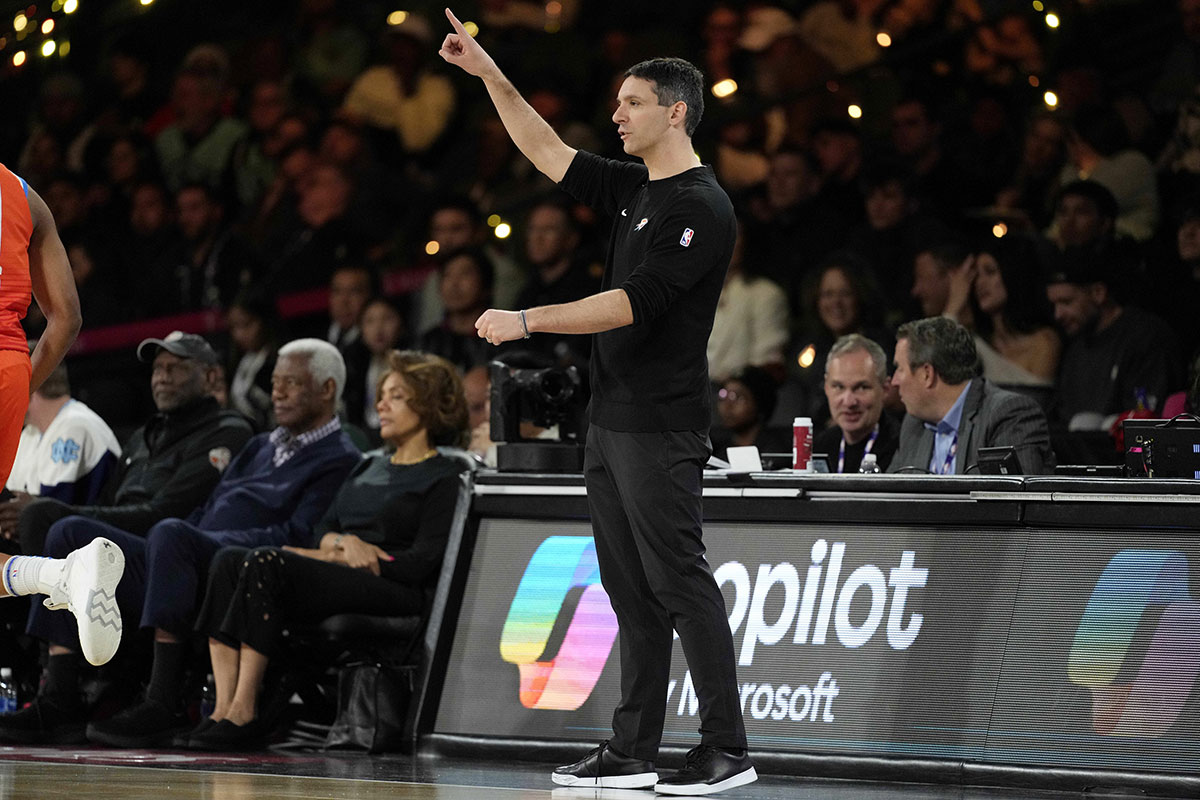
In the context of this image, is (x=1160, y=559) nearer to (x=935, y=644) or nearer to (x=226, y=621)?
(x=935, y=644)

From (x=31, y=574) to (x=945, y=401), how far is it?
9.87ft

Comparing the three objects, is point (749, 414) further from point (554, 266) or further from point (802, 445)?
point (802, 445)

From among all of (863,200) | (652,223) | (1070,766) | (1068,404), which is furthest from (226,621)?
(863,200)

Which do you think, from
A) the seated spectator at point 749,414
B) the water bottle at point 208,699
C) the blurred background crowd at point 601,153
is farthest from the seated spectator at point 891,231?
the water bottle at point 208,699

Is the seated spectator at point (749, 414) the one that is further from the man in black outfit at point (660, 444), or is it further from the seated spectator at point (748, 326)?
the man in black outfit at point (660, 444)

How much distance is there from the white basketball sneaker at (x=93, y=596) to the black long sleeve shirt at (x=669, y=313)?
4.36ft

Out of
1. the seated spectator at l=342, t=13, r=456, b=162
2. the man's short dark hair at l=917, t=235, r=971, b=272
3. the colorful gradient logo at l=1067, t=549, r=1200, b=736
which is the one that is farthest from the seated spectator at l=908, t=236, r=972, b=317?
the seated spectator at l=342, t=13, r=456, b=162

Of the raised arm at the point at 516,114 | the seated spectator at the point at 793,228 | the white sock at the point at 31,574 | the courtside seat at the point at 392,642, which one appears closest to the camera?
the white sock at the point at 31,574

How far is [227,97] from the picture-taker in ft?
35.5

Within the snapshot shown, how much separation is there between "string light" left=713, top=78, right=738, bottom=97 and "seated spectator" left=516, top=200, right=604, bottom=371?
1.13 metres

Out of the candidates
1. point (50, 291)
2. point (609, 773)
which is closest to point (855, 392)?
point (609, 773)

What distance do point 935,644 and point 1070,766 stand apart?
0.49 m

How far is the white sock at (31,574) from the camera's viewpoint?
4219mm

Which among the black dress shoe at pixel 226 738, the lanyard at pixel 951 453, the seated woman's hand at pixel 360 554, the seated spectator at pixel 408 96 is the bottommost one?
the black dress shoe at pixel 226 738
